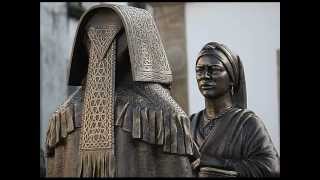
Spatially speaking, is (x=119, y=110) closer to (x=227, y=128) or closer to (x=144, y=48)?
(x=144, y=48)

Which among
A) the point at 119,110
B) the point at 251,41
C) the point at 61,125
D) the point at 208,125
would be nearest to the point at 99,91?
the point at 119,110

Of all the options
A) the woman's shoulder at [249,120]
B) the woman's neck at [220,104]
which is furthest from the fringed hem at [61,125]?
the woman's shoulder at [249,120]

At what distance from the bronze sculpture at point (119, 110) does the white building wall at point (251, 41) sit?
25.7 ft

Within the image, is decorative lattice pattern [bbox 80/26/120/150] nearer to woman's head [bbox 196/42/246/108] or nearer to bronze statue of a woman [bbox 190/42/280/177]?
bronze statue of a woman [bbox 190/42/280/177]

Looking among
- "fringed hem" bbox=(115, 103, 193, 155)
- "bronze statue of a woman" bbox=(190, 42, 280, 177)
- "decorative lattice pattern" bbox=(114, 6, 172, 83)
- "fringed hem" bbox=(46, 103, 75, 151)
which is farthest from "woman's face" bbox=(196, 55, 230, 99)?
"fringed hem" bbox=(46, 103, 75, 151)

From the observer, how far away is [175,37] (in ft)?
54.7

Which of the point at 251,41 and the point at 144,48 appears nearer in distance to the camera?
the point at 144,48

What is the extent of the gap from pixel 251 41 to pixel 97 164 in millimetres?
9240

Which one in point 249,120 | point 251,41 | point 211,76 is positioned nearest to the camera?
point 249,120

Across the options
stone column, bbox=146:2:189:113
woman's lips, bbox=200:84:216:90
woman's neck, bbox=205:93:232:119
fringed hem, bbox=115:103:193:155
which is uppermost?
stone column, bbox=146:2:189:113

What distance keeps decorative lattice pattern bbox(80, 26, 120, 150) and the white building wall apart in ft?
25.9

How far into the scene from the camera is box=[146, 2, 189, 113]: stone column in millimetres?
15781

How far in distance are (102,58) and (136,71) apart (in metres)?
0.33

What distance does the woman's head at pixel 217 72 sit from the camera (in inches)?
275
